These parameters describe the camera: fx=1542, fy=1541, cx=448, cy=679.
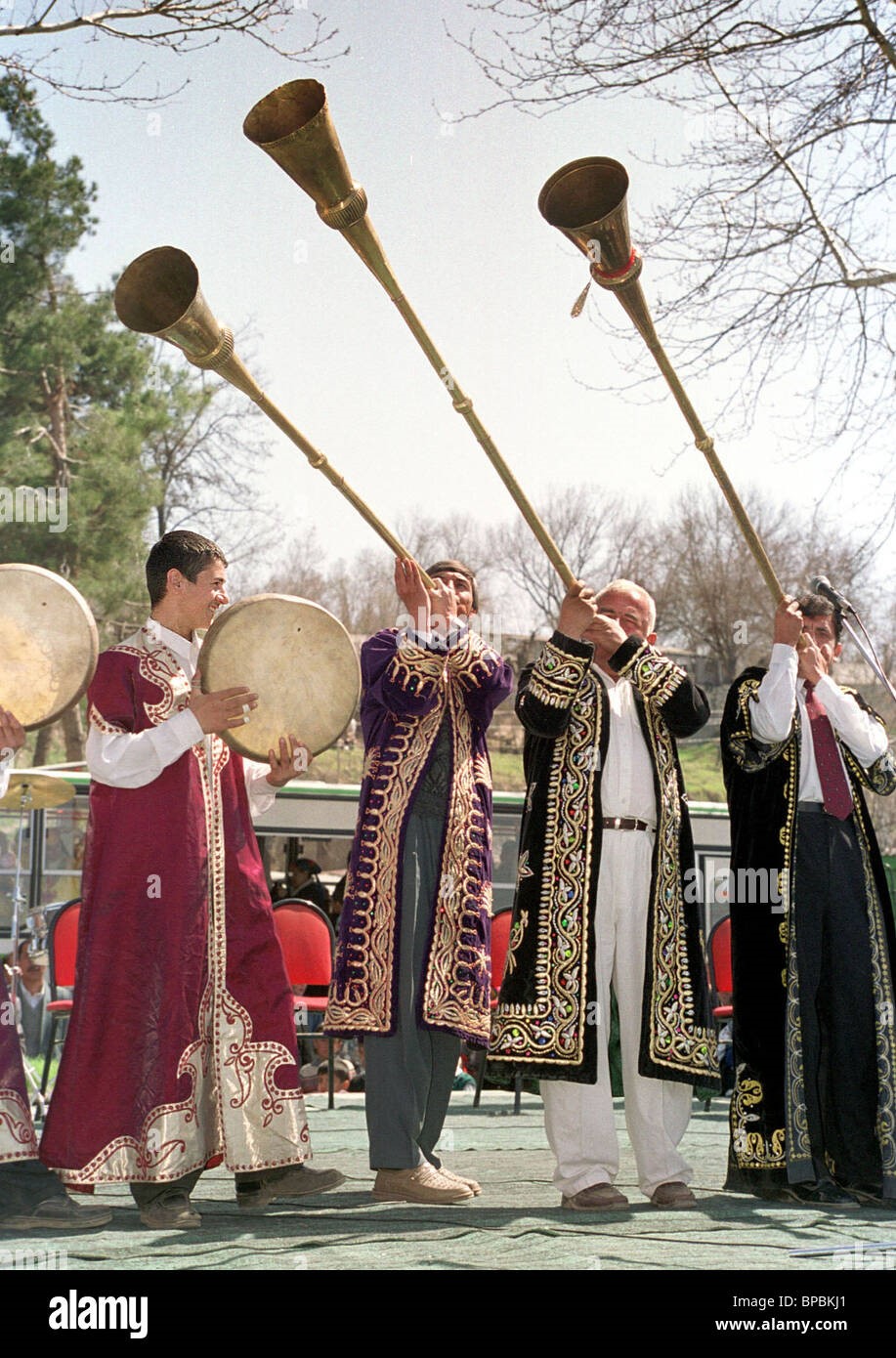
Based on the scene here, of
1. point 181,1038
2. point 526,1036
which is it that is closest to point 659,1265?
point 526,1036

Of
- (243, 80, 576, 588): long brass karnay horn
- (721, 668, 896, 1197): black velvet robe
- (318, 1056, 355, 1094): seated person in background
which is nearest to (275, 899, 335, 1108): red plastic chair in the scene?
(318, 1056, 355, 1094): seated person in background

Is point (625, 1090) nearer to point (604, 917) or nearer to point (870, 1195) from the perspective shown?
point (604, 917)

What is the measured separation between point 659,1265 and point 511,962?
1.36 metres

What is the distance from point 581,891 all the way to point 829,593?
1408mm

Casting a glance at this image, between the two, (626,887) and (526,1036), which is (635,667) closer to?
(626,887)

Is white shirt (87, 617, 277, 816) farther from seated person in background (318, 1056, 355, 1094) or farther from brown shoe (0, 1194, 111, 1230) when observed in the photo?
seated person in background (318, 1056, 355, 1094)

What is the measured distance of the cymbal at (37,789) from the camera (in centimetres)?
711

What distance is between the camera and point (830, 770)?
16.9 ft

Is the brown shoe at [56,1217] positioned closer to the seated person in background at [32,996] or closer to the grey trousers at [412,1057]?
the grey trousers at [412,1057]

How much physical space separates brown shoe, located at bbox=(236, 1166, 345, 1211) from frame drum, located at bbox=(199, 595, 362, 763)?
1.18m

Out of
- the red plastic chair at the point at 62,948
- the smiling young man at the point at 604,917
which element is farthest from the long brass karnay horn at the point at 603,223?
the red plastic chair at the point at 62,948

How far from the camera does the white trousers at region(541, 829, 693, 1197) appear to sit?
454 cm

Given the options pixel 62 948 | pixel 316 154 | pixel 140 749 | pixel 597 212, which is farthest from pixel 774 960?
pixel 62 948

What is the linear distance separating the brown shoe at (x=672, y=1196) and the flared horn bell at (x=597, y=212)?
8.70ft
